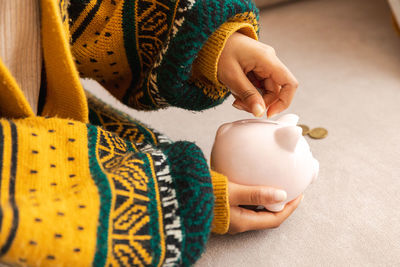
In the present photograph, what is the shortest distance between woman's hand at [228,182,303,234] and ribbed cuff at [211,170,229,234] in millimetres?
15

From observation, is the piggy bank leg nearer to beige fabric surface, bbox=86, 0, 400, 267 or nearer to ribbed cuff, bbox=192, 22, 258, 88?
beige fabric surface, bbox=86, 0, 400, 267

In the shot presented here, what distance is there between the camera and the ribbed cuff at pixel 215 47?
0.52 meters

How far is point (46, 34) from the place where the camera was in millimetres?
436

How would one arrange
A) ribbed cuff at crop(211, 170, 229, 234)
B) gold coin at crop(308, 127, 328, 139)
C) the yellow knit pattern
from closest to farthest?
the yellow knit pattern → ribbed cuff at crop(211, 170, 229, 234) → gold coin at crop(308, 127, 328, 139)

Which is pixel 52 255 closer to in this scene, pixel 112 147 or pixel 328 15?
pixel 112 147

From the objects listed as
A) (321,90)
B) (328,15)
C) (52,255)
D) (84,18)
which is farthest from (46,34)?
(328,15)

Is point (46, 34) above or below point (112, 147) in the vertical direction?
above

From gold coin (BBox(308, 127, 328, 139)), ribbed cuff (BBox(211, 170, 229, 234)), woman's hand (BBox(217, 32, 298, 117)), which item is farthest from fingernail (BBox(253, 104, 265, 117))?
gold coin (BBox(308, 127, 328, 139))

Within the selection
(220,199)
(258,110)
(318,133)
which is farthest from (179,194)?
(318,133)

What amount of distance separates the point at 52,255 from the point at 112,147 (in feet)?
0.47

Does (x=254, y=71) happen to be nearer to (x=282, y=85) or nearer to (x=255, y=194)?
(x=282, y=85)

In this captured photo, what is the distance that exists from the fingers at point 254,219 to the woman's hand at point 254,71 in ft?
0.41

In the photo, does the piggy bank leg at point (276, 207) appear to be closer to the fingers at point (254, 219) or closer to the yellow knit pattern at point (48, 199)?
the fingers at point (254, 219)

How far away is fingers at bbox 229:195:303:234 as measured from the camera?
1.63 ft
